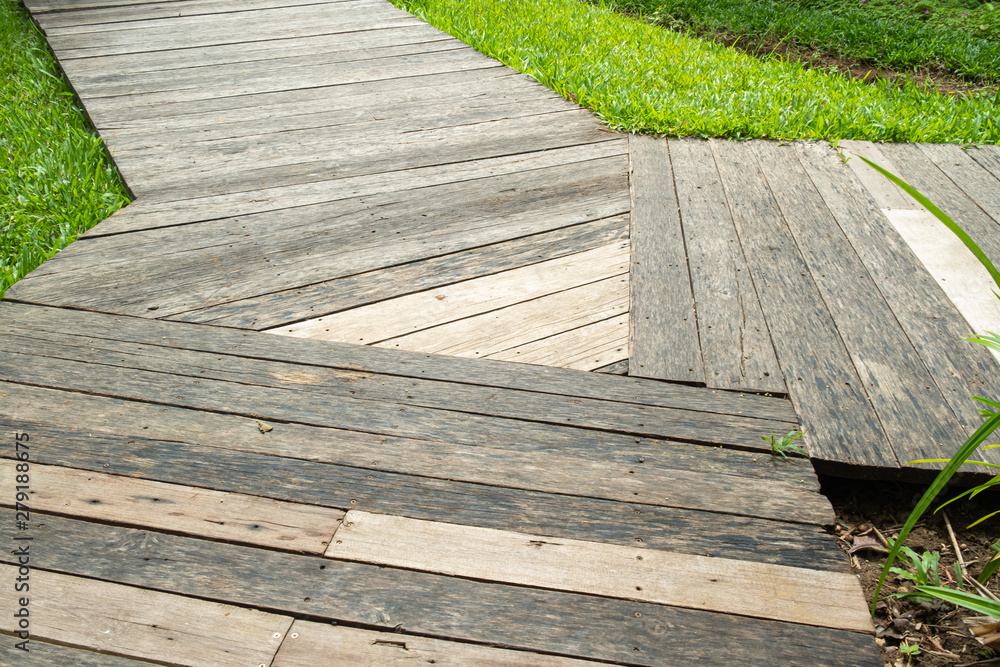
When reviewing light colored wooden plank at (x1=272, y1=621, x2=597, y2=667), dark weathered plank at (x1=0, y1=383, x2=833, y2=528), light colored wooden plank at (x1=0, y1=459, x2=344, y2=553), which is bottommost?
light colored wooden plank at (x1=272, y1=621, x2=597, y2=667)

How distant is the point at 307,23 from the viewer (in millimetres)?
5035

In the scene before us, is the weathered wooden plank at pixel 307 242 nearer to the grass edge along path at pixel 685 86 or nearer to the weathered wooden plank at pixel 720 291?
the weathered wooden plank at pixel 720 291

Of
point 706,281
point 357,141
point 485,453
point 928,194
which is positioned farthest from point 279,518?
point 928,194

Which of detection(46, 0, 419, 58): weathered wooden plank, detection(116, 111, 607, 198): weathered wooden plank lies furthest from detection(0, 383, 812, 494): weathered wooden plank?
detection(46, 0, 419, 58): weathered wooden plank

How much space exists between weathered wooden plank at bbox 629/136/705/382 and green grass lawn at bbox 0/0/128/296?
82.6 inches

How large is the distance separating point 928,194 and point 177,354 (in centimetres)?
304

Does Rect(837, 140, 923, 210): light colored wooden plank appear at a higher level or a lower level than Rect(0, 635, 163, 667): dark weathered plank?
higher

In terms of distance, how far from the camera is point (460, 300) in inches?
97.3

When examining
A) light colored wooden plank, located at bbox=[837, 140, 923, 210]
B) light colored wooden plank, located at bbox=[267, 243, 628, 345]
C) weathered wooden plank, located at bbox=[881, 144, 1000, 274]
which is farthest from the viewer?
light colored wooden plank, located at bbox=[837, 140, 923, 210]

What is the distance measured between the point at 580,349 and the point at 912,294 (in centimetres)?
123

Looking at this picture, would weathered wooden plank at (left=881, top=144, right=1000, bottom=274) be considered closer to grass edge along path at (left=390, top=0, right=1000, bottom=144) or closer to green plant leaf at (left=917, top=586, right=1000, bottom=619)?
grass edge along path at (left=390, top=0, right=1000, bottom=144)

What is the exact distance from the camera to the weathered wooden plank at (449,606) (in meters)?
1.46

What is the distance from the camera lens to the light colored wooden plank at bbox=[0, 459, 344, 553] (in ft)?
5.42

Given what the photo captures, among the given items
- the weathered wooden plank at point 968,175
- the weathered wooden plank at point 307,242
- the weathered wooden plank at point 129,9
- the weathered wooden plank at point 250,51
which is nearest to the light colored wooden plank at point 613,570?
the weathered wooden plank at point 307,242
